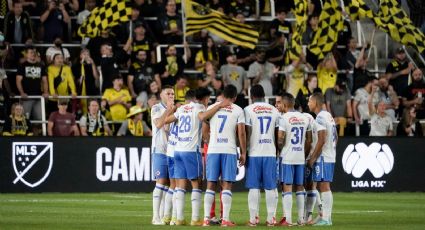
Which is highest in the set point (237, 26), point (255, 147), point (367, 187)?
point (237, 26)

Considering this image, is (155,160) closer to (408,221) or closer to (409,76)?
(408,221)

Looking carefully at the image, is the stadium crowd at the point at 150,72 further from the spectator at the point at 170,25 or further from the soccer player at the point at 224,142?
the soccer player at the point at 224,142

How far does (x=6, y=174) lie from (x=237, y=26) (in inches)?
330

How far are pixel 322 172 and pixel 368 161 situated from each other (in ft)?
39.5

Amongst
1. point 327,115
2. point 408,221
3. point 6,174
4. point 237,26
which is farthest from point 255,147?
point 237,26

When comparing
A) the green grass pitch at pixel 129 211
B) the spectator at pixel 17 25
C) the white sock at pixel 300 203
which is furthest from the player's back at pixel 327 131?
the spectator at pixel 17 25

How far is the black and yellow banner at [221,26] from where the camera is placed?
116 feet

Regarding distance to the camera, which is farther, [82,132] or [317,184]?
[82,132]

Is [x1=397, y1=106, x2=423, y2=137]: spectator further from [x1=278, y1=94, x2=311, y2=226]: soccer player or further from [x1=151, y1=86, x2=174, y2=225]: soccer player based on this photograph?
[x1=151, y1=86, x2=174, y2=225]: soccer player

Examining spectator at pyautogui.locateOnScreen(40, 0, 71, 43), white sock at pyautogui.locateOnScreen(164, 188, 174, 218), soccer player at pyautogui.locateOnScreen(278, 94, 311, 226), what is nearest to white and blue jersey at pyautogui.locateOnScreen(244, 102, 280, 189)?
soccer player at pyautogui.locateOnScreen(278, 94, 311, 226)

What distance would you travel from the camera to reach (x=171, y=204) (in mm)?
22016

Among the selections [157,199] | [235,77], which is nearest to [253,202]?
[157,199]

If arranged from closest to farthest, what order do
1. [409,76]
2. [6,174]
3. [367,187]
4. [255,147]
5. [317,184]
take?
[255,147], [317,184], [6,174], [367,187], [409,76]

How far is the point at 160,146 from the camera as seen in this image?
→ 72.6 ft
